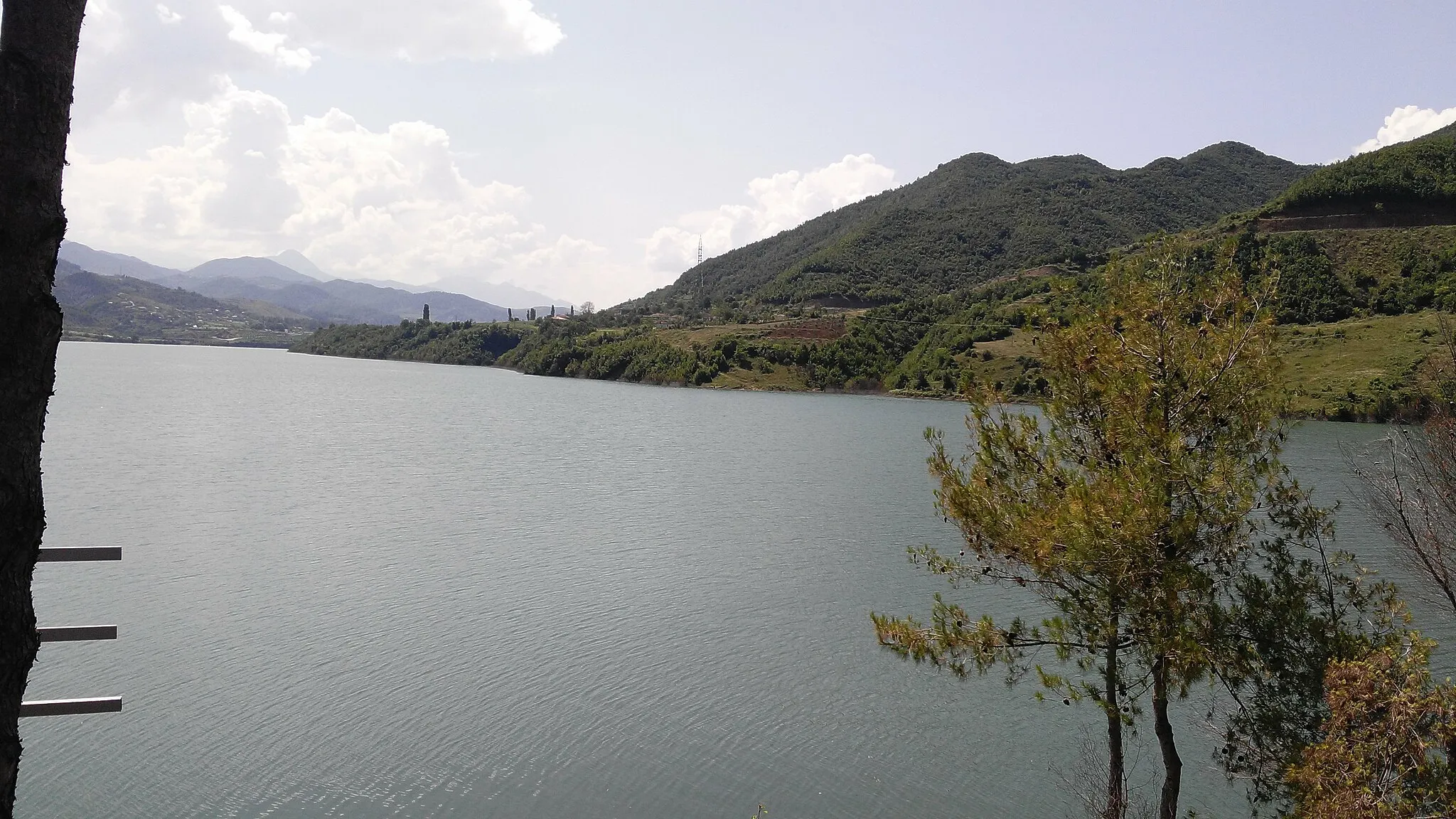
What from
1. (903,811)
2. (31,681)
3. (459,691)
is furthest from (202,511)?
(903,811)

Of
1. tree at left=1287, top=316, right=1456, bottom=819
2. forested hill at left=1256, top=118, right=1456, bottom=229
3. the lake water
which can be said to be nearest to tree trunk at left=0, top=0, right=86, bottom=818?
tree at left=1287, top=316, right=1456, bottom=819

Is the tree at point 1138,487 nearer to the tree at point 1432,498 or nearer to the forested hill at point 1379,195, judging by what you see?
the tree at point 1432,498

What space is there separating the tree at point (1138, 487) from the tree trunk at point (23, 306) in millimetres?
8840

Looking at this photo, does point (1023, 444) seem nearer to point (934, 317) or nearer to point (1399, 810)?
point (1399, 810)

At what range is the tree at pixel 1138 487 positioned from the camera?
378 inches

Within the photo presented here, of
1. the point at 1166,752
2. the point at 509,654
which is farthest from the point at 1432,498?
the point at 509,654

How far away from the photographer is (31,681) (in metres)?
17.3

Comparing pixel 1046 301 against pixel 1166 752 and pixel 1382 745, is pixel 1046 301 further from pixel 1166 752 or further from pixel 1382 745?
pixel 1382 745

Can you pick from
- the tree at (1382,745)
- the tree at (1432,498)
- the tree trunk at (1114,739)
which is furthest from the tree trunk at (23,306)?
the tree at (1432,498)

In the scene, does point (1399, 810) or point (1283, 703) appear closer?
point (1399, 810)

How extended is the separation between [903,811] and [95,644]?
60.1 feet

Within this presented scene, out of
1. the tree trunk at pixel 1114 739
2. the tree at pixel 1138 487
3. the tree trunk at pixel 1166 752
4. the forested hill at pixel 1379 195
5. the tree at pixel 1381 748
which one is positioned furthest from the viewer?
the forested hill at pixel 1379 195

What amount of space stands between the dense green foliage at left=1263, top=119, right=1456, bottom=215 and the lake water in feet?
332

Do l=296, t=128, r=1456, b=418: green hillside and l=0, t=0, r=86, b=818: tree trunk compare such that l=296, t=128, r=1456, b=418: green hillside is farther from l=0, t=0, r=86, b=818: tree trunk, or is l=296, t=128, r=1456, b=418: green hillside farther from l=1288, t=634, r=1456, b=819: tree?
l=0, t=0, r=86, b=818: tree trunk
